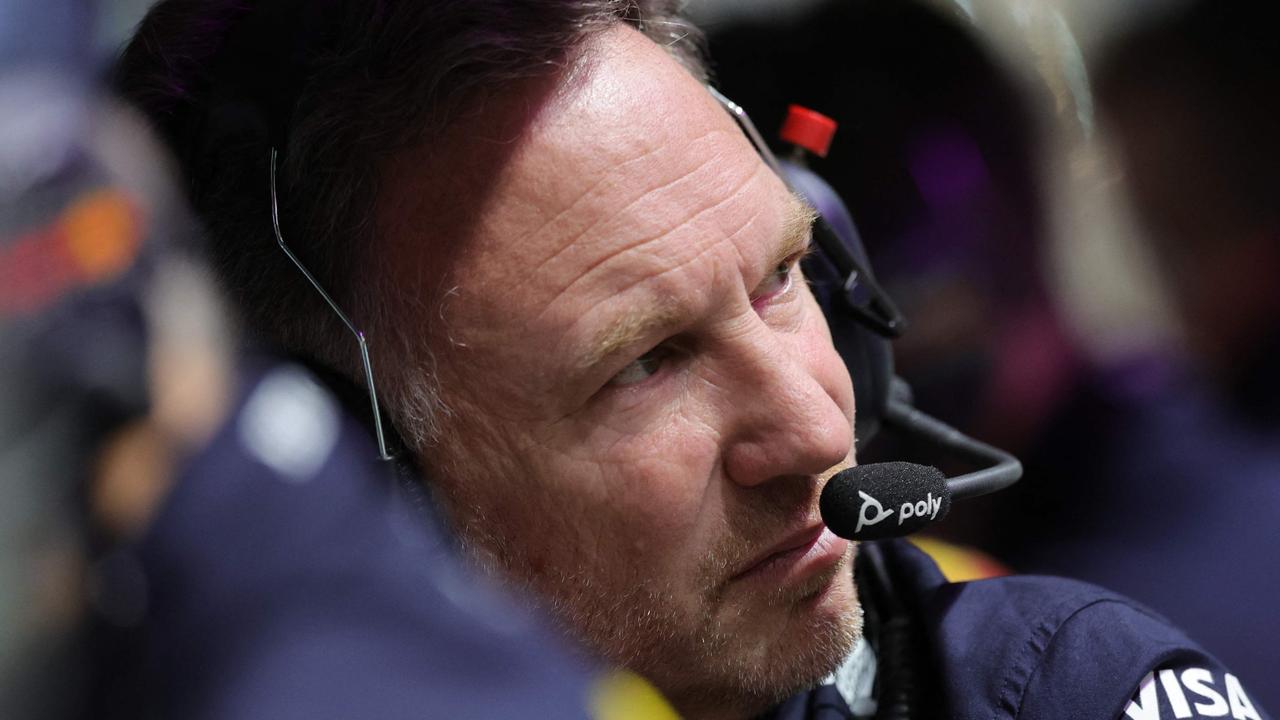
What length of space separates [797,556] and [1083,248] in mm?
1740

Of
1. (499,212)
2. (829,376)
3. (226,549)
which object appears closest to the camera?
(226,549)

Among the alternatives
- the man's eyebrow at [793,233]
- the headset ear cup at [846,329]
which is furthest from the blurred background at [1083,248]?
the man's eyebrow at [793,233]

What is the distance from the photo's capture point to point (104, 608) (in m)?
0.54

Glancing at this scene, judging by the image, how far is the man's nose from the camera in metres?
1.05

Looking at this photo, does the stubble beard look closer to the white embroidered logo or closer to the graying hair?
the graying hair

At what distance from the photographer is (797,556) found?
43.8 inches

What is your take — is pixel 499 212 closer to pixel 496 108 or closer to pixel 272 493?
pixel 496 108

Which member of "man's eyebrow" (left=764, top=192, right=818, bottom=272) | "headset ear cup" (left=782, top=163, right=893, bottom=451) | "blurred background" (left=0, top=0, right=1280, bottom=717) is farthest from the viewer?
"blurred background" (left=0, top=0, right=1280, bottom=717)

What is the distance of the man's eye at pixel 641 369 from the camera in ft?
3.46

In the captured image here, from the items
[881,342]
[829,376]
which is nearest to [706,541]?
[829,376]

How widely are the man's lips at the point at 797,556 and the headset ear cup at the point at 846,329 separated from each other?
0.30 metres

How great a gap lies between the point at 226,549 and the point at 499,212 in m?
0.58

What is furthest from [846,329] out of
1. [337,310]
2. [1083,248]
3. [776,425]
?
[1083,248]

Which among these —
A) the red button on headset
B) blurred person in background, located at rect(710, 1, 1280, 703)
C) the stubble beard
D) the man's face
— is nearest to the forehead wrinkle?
the man's face
